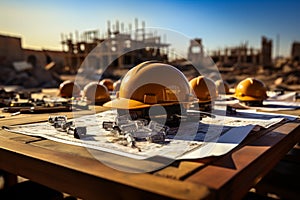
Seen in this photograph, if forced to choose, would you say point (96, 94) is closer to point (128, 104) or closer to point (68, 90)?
point (68, 90)

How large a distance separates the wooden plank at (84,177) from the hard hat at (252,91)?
235 cm

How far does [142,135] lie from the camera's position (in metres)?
1.59

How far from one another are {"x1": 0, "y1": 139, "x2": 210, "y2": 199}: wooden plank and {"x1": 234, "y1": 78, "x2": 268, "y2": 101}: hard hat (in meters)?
2.35

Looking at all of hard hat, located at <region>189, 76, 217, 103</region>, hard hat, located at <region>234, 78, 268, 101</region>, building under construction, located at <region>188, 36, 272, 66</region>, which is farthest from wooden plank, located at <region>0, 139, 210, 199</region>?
building under construction, located at <region>188, 36, 272, 66</region>

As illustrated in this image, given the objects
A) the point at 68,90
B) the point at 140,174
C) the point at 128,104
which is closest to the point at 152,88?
the point at 128,104

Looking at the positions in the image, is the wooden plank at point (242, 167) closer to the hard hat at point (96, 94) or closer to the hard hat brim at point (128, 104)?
the hard hat brim at point (128, 104)

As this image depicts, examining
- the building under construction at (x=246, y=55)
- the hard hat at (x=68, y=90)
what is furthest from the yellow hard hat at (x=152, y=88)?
the building under construction at (x=246, y=55)

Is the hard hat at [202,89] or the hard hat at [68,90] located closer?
the hard hat at [202,89]

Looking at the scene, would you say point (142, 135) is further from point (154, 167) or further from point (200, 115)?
point (200, 115)

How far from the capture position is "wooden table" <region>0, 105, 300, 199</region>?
0.96 meters

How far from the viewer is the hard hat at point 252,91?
3.11 m

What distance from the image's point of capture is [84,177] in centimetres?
112

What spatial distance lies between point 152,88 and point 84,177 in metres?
0.90

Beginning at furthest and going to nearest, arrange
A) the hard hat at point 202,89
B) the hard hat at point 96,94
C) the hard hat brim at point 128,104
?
the hard hat at point 96,94
the hard hat at point 202,89
the hard hat brim at point 128,104
